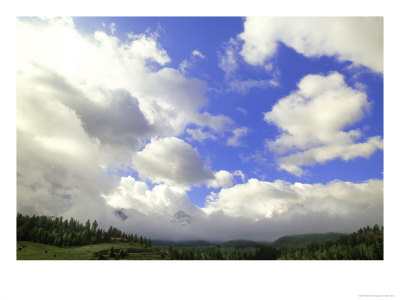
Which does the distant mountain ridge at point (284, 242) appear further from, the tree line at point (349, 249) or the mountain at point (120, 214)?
the mountain at point (120, 214)

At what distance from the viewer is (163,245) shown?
34.6 meters

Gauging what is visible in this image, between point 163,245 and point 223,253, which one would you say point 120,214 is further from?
point 223,253

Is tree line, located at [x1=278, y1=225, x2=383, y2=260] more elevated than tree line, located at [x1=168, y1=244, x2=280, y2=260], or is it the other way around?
tree line, located at [x1=278, y1=225, x2=383, y2=260]

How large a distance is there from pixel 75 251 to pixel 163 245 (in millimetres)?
11077

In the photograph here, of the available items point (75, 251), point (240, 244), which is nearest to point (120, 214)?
point (75, 251)

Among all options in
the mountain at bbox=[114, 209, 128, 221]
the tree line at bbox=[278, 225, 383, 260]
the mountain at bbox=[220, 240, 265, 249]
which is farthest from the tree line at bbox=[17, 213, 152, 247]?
the tree line at bbox=[278, 225, 383, 260]

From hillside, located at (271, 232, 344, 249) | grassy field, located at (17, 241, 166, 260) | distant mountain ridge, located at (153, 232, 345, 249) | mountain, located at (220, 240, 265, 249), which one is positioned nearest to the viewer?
grassy field, located at (17, 241, 166, 260)

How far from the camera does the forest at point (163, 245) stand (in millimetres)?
→ 30281

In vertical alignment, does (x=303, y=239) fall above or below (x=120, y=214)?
below

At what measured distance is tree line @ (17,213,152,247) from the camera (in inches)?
1226

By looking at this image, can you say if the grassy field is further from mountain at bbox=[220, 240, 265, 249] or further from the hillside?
the hillside
